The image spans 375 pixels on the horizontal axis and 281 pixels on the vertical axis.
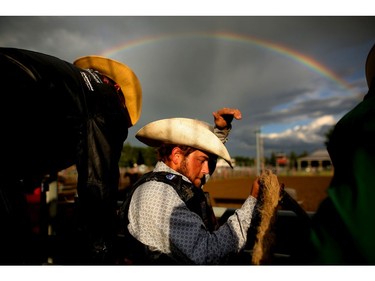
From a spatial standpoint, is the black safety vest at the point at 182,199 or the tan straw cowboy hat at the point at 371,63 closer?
the tan straw cowboy hat at the point at 371,63

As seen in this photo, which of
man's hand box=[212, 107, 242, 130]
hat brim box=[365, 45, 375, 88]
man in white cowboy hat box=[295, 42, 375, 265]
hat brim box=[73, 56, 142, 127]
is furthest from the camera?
man's hand box=[212, 107, 242, 130]

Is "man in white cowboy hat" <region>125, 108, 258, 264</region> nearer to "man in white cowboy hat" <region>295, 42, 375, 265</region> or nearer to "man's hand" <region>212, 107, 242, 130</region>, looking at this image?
"man's hand" <region>212, 107, 242, 130</region>

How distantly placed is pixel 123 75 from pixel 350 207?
8.59 ft

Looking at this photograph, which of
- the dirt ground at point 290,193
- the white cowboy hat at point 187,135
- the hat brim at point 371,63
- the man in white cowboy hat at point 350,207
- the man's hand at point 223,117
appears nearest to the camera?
the man in white cowboy hat at point 350,207

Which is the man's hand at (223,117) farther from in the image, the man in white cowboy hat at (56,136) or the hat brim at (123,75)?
the man in white cowboy hat at (56,136)

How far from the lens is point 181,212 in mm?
1773

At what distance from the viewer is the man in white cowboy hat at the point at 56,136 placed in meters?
1.72

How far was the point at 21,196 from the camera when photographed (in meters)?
1.63

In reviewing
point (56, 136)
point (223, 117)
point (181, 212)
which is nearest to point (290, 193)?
point (223, 117)

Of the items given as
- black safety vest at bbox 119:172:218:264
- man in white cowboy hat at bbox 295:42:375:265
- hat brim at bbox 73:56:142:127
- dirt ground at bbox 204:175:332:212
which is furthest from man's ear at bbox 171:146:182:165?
man in white cowboy hat at bbox 295:42:375:265

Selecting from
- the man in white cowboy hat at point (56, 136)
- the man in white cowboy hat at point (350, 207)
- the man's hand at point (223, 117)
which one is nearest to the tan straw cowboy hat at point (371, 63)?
the man in white cowboy hat at point (350, 207)

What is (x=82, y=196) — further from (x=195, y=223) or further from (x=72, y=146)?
(x=195, y=223)

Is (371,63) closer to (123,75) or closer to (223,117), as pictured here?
(223,117)

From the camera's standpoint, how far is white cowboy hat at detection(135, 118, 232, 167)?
2.18 meters
